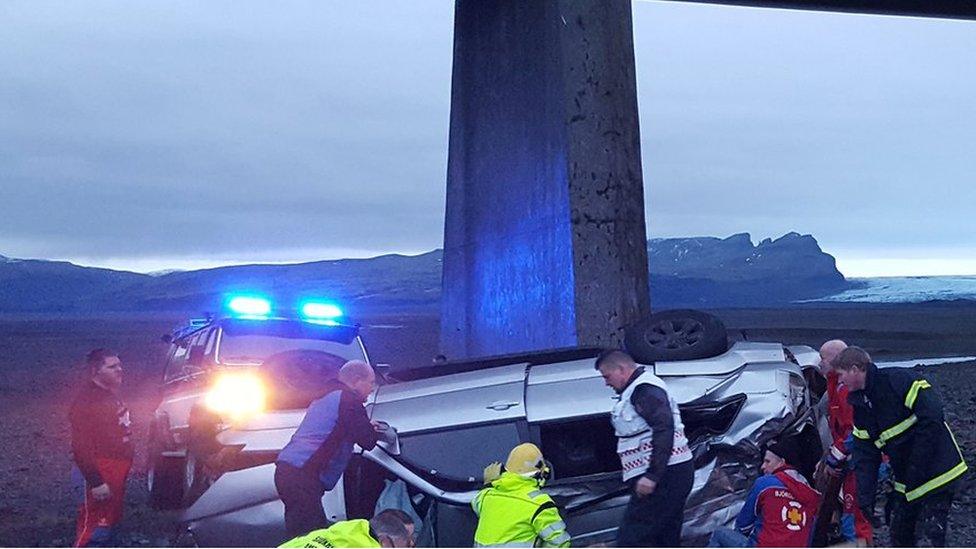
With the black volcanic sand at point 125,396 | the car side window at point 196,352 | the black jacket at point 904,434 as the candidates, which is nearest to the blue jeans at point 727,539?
the black jacket at point 904,434

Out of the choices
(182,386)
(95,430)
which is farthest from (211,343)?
(95,430)

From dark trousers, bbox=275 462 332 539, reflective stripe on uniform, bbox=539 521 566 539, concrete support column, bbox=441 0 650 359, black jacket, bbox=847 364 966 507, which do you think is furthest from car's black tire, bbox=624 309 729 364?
dark trousers, bbox=275 462 332 539

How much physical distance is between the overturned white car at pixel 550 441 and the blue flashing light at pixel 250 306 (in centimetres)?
113

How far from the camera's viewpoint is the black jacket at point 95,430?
580cm

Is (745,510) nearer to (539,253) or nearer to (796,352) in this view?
(796,352)

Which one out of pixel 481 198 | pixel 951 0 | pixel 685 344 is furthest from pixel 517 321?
pixel 951 0

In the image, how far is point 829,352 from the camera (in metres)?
5.56

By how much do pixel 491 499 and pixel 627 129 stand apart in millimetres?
3448

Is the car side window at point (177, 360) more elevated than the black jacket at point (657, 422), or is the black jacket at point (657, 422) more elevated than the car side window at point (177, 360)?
the car side window at point (177, 360)

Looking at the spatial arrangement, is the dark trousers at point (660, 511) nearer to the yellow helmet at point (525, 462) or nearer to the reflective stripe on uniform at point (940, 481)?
the yellow helmet at point (525, 462)

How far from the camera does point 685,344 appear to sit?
5.46 m

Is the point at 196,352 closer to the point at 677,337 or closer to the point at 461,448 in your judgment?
the point at 461,448

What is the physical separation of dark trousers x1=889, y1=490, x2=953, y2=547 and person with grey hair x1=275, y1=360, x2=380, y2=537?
273 centimetres

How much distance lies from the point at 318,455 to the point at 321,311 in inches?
64.0
